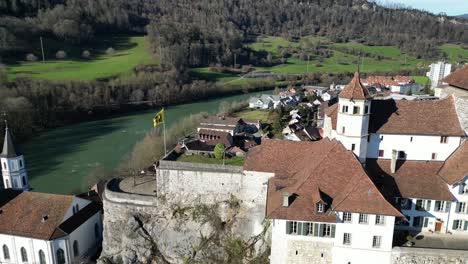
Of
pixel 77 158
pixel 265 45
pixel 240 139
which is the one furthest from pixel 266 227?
pixel 265 45

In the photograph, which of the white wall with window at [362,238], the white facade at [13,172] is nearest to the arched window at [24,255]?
the white facade at [13,172]

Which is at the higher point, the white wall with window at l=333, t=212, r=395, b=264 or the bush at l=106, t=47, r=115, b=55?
the bush at l=106, t=47, r=115, b=55

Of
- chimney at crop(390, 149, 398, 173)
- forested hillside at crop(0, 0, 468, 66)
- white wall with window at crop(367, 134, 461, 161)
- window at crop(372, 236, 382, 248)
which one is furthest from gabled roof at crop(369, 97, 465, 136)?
forested hillside at crop(0, 0, 468, 66)

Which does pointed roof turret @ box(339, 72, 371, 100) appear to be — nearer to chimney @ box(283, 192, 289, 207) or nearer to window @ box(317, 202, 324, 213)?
window @ box(317, 202, 324, 213)

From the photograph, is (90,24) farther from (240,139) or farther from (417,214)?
(417,214)

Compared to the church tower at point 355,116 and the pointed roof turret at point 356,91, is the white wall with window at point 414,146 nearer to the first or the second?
the church tower at point 355,116

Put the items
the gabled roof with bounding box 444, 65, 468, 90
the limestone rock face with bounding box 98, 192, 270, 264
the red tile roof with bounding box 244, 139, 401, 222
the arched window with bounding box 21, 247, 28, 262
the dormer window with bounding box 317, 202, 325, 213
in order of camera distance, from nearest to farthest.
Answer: the red tile roof with bounding box 244, 139, 401, 222, the dormer window with bounding box 317, 202, 325, 213, the gabled roof with bounding box 444, 65, 468, 90, the limestone rock face with bounding box 98, 192, 270, 264, the arched window with bounding box 21, 247, 28, 262

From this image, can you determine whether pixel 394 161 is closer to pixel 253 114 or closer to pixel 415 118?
pixel 415 118
